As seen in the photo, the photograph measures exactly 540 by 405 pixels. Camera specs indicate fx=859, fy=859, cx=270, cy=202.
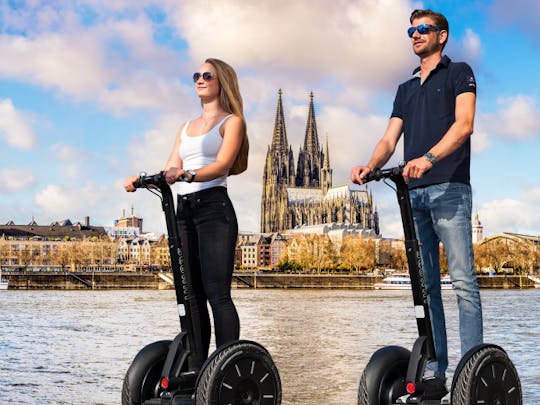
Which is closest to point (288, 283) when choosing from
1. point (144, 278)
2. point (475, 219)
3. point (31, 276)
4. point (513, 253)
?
point (144, 278)

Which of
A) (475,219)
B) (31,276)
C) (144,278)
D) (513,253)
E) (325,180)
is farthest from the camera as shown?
(475,219)

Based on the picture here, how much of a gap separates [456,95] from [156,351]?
2116mm

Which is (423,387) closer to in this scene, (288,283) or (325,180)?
(288,283)

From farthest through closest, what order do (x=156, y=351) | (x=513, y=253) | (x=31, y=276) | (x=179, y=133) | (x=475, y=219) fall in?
(x=475, y=219) < (x=513, y=253) < (x=31, y=276) < (x=179, y=133) < (x=156, y=351)

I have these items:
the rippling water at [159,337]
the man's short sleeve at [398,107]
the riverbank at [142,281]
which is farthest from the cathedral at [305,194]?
the man's short sleeve at [398,107]

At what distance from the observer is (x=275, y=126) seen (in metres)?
162

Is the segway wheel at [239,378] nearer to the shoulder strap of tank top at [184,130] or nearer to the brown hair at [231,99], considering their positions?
the brown hair at [231,99]

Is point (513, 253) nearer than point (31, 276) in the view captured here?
No

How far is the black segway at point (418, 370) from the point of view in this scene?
13.6 feet

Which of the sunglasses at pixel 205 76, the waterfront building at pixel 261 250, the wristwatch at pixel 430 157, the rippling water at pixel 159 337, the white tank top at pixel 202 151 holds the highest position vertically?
the waterfront building at pixel 261 250

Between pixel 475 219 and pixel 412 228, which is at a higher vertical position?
pixel 475 219

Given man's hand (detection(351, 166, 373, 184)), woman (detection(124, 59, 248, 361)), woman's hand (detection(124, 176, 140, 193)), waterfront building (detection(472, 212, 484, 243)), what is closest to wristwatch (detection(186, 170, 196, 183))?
woman (detection(124, 59, 248, 361))

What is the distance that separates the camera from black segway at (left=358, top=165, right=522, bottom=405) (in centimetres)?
414

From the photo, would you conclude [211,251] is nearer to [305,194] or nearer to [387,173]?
[387,173]
